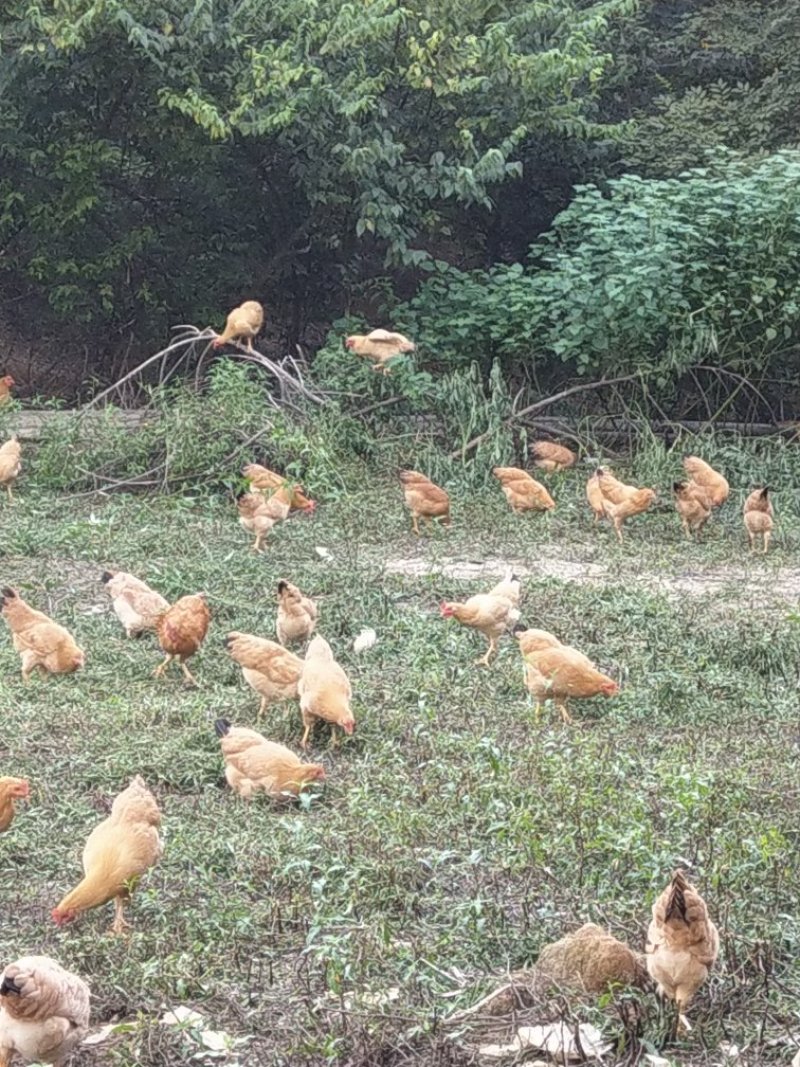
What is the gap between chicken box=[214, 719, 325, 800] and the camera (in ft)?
18.2

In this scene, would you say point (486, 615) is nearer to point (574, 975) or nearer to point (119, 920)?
point (119, 920)

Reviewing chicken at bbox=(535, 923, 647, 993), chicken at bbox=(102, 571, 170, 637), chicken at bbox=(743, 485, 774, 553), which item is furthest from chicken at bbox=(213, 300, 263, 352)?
chicken at bbox=(535, 923, 647, 993)

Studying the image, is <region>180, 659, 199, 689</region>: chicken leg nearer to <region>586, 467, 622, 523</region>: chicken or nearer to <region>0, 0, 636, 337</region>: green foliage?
<region>586, 467, 622, 523</region>: chicken

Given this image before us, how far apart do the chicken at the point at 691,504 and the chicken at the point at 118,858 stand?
6.64 m

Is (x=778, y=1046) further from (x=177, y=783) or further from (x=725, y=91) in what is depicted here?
(x=725, y=91)

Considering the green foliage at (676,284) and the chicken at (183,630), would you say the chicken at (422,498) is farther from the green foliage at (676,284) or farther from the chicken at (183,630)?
the chicken at (183,630)

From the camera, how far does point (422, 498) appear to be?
10789mm

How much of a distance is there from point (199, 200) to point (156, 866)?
12.3 meters

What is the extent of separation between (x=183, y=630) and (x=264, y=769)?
182cm

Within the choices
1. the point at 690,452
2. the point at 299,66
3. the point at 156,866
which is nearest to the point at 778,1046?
the point at 156,866

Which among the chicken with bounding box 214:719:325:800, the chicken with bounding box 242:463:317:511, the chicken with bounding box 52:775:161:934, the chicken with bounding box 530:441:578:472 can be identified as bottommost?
the chicken with bounding box 530:441:578:472

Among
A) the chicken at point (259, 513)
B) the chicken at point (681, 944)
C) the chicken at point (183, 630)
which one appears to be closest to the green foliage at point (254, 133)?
the chicken at point (259, 513)

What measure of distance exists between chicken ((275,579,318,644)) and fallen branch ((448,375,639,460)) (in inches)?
196

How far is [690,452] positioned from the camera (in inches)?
510
